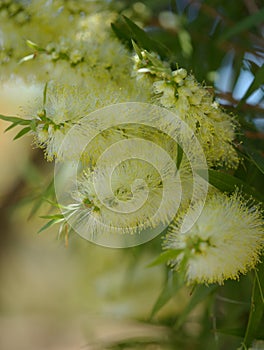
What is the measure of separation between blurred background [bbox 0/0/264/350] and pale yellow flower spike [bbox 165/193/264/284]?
2.2 inches

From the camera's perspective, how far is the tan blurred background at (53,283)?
1452 mm

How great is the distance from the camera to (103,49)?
854mm

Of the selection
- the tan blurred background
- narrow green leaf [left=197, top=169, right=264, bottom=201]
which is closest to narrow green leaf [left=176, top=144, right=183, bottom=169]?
narrow green leaf [left=197, top=169, right=264, bottom=201]

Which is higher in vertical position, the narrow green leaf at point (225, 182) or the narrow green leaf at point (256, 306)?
the narrow green leaf at point (225, 182)

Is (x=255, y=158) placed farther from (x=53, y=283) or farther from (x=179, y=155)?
(x=53, y=283)

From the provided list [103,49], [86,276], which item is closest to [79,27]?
[103,49]

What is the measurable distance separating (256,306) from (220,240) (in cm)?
19

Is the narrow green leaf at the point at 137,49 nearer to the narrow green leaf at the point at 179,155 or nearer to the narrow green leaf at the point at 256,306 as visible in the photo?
the narrow green leaf at the point at 179,155

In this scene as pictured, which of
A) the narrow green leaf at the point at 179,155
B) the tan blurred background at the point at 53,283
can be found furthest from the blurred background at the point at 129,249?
the narrow green leaf at the point at 179,155

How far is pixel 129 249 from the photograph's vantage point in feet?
3.79

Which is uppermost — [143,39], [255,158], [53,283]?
[143,39]

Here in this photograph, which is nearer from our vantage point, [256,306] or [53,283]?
[256,306]

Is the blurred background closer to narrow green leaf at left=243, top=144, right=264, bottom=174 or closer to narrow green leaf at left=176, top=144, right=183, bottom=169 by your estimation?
narrow green leaf at left=243, top=144, right=264, bottom=174

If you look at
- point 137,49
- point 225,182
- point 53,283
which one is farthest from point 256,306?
point 53,283
